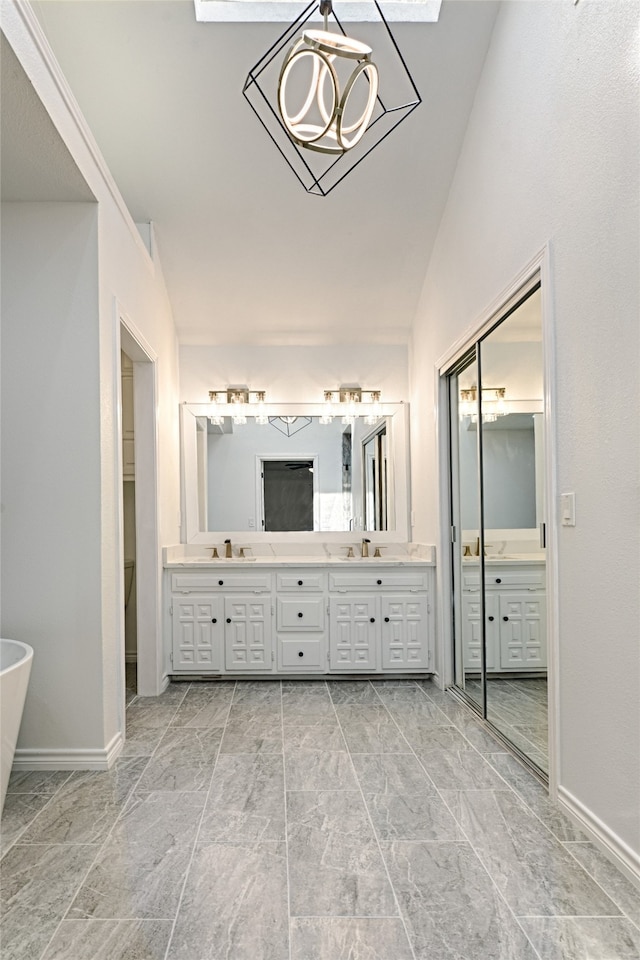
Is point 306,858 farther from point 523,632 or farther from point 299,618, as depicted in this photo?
point 299,618

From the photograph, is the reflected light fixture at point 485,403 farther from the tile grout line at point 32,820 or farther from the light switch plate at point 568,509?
the tile grout line at point 32,820

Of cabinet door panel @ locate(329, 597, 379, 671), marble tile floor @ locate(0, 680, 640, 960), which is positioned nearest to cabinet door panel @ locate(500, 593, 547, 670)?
marble tile floor @ locate(0, 680, 640, 960)

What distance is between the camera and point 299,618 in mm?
4684

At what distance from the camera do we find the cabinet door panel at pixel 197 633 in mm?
4660

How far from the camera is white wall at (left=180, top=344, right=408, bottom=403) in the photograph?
17.6 feet

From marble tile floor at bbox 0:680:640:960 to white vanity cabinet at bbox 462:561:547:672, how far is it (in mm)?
438

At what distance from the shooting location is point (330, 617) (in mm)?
4691

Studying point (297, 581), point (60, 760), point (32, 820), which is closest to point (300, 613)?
point (297, 581)

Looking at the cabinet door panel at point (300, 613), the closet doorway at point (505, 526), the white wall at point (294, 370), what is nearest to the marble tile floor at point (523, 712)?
the closet doorway at point (505, 526)

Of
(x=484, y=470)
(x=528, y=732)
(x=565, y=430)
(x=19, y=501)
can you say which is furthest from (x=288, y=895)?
(x=484, y=470)

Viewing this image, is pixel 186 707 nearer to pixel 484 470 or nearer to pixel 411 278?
pixel 484 470

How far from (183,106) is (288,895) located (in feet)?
12.0

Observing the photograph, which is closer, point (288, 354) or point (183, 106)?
point (183, 106)

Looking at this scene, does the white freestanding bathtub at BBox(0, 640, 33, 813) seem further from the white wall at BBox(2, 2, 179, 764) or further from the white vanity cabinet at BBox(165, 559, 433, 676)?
the white vanity cabinet at BBox(165, 559, 433, 676)
